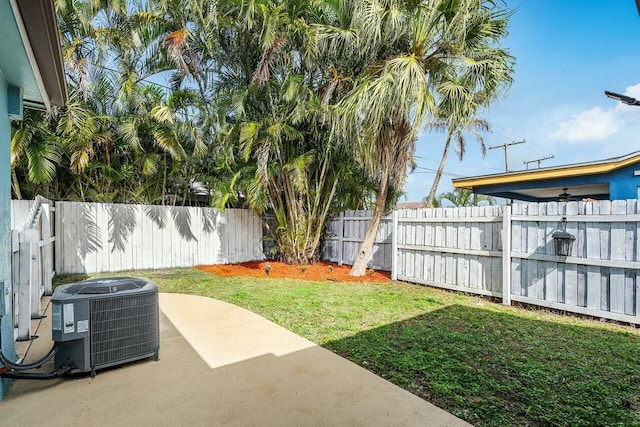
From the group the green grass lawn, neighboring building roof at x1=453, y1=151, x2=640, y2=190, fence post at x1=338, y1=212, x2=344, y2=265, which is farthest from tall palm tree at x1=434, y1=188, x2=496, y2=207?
the green grass lawn

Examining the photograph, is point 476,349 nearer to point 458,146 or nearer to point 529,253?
point 529,253

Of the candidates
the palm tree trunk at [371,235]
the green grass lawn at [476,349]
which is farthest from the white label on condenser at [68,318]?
the palm tree trunk at [371,235]

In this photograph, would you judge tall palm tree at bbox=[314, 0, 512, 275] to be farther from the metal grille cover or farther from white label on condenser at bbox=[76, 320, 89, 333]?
white label on condenser at bbox=[76, 320, 89, 333]

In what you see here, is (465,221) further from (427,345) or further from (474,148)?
(474,148)

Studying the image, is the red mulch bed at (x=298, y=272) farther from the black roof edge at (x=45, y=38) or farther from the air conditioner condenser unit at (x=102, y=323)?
the black roof edge at (x=45, y=38)

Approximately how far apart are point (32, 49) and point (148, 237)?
6263 millimetres

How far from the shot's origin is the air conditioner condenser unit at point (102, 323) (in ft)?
8.36

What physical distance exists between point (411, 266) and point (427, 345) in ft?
11.2

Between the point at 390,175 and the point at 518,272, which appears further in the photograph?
the point at 390,175

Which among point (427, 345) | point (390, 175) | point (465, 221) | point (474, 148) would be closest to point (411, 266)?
point (465, 221)

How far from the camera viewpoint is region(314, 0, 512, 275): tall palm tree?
18.3 ft

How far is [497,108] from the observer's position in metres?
6.41

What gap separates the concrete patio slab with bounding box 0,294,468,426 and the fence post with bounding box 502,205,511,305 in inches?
135

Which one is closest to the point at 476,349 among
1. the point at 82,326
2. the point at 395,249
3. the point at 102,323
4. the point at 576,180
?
the point at 102,323
